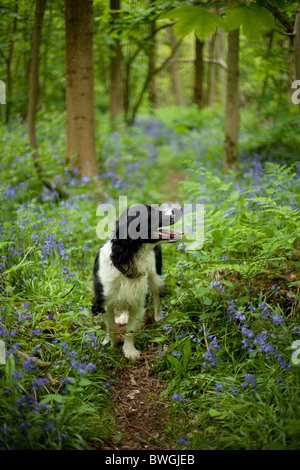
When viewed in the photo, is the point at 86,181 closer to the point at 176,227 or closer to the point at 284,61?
the point at 176,227

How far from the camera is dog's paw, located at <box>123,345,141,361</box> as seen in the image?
3334mm

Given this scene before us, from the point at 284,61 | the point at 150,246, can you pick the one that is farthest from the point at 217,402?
the point at 284,61

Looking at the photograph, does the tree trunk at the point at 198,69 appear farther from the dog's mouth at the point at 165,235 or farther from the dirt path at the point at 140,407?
the dirt path at the point at 140,407

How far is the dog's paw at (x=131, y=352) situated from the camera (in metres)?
3.33

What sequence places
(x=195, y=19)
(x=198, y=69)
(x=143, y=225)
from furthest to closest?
(x=198, y=69) < (x=143, y=225) < (x=195, y=19)

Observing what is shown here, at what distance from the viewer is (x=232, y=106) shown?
21.2 feet

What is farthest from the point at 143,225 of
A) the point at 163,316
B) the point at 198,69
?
the point at 198,69

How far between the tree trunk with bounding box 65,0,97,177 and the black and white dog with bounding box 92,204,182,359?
3317mm

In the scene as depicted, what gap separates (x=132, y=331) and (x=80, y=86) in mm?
4458

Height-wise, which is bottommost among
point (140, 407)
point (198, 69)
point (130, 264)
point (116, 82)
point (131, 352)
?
point (140, 407)

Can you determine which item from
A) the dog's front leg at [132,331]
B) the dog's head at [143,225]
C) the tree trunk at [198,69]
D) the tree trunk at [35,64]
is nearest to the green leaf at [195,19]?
the dog's head at [143,225]

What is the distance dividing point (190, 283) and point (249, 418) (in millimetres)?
1349

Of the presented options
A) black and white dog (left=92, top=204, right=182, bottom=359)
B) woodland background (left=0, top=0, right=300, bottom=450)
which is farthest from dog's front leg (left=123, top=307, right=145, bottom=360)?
woodland background (left=0, top=0, right=300, bottom=450)

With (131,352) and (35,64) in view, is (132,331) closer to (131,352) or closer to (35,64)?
(131,352)
